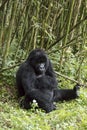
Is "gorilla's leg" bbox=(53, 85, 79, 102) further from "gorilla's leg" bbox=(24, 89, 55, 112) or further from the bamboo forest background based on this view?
the bamboo forest background

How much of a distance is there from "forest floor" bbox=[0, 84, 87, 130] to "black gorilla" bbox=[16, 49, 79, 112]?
0.52 ft

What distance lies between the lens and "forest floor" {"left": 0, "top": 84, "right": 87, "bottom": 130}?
5.18 metres

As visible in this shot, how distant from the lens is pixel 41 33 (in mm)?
7805

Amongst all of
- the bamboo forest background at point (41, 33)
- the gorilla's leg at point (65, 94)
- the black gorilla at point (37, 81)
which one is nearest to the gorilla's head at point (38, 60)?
the black gorilla at point (37, 81)

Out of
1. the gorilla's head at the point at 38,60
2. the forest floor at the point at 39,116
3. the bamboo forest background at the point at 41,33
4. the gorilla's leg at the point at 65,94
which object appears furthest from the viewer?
the bamboo forest background at the point at 41,33

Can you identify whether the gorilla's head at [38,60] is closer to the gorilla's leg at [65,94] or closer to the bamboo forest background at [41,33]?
the bamboo forest background at [41,33]

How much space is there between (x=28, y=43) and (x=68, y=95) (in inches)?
51.6

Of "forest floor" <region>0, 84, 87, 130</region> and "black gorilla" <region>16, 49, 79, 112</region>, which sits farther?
"black gorilla" <region>16, 49, 79, 112</region>

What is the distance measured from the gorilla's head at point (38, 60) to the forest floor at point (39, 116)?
60 centimetres

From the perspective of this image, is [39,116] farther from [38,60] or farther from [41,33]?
[41,33]

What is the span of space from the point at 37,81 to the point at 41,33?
1.44m

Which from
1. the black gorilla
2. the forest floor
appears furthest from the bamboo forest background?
the forest floor

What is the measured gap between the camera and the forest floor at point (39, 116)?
17.0 feet

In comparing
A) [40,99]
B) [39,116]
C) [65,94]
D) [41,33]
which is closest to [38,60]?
[40,99]
